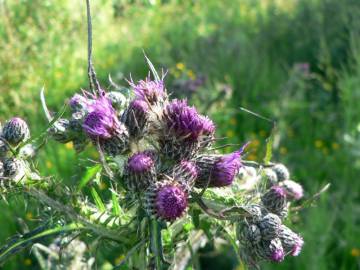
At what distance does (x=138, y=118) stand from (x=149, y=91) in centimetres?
12

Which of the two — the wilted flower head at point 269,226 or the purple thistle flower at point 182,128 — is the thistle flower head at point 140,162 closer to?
the purple thistle flower at point 182,128

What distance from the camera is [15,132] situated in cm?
144

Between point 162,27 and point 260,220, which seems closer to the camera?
point 260,220

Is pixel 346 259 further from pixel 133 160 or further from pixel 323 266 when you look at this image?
pixel 133 160

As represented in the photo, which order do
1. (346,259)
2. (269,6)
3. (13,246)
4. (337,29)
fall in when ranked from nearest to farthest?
(13,246) → (346,259) → (337,29) → (269,6)

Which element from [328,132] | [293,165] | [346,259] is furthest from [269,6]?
[346,259]

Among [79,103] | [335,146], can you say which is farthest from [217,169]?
[335,146]

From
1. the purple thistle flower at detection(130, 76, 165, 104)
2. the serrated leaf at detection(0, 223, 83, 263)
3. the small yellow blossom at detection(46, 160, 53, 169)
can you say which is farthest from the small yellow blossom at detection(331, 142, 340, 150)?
the serrated leaf at detection(0, 223, 83, 263)

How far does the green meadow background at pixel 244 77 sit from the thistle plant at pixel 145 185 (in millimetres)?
1574

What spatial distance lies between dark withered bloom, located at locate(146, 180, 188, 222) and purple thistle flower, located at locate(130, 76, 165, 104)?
0.27 meters

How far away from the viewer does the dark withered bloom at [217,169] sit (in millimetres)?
1360

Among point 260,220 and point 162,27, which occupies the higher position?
point 260,220

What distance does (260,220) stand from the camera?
4.66 feet

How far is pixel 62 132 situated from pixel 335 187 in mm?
3650
